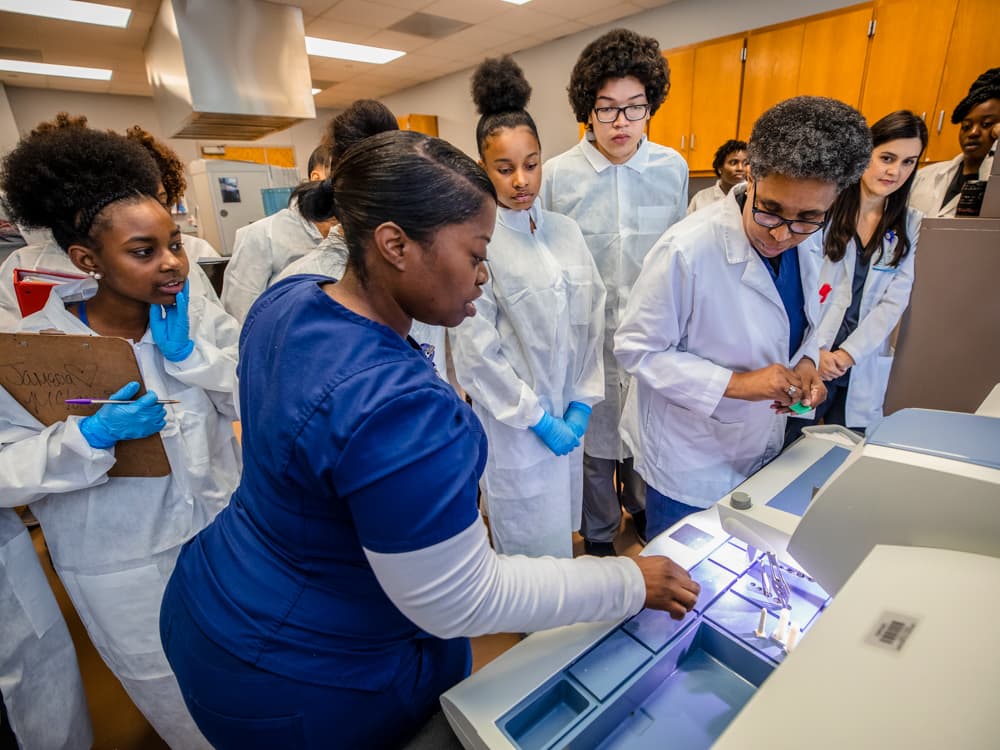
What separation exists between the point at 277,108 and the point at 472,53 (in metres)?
2.50

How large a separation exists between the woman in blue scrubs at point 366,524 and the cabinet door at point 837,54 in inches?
145

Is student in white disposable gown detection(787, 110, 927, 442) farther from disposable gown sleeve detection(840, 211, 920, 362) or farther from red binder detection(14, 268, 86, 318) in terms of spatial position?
red binder detection(14, 268, 86, 318)

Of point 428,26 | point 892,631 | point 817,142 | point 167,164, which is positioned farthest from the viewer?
point 428,26

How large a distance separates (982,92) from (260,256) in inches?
122

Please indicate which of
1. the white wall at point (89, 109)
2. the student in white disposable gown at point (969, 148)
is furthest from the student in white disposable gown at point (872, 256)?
the white wall at point (89, 109)

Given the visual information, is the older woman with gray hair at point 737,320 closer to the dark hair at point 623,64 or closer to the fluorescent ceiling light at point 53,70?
the dark hair at point 623,64

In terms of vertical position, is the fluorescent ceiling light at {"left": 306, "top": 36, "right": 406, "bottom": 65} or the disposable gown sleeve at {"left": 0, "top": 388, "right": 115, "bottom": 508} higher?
the fluorescent ceiling light at {"left": 306, "top": 36, "right": 406, "bottom": 65}

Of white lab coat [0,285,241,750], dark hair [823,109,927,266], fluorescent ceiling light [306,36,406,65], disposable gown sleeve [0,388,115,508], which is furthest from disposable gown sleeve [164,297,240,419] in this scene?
fluorescent ceiling light [306,36,406,65]

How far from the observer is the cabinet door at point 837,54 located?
3.08 meters

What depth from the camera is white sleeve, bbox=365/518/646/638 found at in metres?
0.52

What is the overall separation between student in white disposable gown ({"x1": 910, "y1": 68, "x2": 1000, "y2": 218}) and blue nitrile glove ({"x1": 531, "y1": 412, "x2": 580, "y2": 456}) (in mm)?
1783

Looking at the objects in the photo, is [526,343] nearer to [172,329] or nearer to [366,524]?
[172,329]

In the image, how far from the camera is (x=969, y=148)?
221cm

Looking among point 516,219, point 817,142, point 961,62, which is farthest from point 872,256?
point 961,62
